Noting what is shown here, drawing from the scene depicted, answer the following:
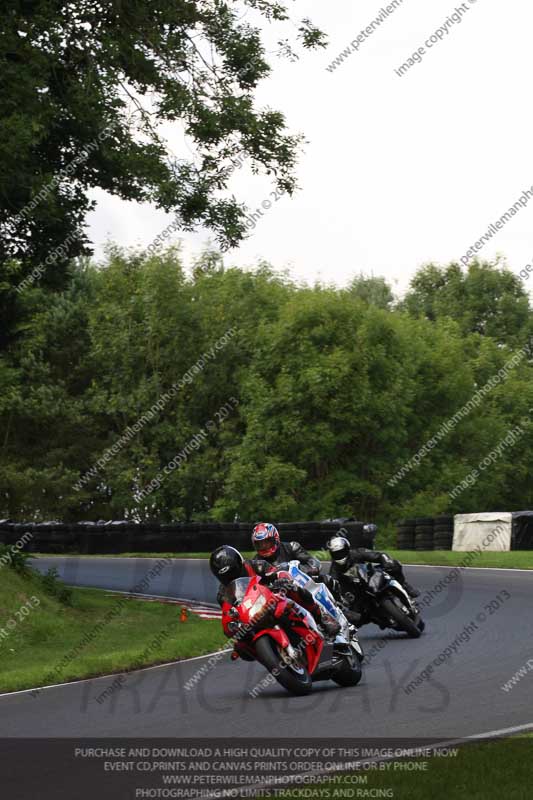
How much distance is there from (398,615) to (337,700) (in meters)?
4.41

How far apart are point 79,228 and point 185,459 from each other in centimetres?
3744

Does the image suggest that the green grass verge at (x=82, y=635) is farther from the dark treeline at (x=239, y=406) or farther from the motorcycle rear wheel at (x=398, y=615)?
the dark treeline at (x=239, y=406)

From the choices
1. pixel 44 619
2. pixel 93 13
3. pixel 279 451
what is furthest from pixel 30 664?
pixel 279 451

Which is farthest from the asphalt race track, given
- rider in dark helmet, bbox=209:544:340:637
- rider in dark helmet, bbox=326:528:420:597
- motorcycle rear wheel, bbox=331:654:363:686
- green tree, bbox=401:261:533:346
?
green tree, bbox=401:261:533:346

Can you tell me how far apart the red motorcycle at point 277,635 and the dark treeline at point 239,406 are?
41.4m

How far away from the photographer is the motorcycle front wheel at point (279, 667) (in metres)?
10.5

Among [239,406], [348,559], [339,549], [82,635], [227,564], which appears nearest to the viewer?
[227,564]

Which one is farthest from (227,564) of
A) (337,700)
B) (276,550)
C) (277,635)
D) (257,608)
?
(337,700)

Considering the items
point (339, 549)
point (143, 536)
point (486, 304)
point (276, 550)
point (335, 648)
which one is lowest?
point (143, 536)

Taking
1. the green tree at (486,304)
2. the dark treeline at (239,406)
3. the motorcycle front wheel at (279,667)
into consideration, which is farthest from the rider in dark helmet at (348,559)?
the green tree at (486,304)

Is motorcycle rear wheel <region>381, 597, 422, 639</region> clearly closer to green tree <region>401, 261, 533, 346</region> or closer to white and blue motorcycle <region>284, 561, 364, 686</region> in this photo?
white and blue motorcycle <region>284, 561, 364, 686</region>

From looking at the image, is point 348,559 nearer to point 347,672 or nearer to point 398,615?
point 398,615

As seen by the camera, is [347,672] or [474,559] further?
[474,559]
